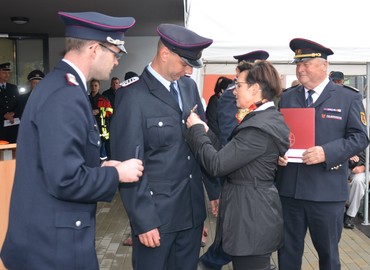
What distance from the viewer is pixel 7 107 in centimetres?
677

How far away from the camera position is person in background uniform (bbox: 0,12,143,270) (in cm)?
168

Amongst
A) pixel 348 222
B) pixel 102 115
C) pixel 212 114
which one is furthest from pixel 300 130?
pixel 102 115

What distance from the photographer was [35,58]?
1078 centimetres

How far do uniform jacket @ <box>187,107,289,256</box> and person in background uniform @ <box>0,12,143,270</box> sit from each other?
59 cm

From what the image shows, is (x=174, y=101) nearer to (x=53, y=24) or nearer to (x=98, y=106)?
(x=98, y=106)

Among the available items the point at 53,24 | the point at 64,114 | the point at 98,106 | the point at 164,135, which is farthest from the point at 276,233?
the point at 53,24

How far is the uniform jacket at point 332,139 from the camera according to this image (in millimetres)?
3049

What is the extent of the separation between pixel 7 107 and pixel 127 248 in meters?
3.47

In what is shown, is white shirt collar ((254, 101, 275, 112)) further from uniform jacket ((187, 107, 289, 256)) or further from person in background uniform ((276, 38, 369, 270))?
person in background uniform ((276, 38, 369, 270))

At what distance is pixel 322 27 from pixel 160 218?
3323 mm

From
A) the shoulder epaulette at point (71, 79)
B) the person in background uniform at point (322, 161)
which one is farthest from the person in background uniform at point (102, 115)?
the shoulder epaulette at point (71, 79)

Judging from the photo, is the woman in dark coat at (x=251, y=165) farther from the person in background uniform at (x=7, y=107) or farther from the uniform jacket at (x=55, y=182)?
the person in background uniform at (x=7, y=107)

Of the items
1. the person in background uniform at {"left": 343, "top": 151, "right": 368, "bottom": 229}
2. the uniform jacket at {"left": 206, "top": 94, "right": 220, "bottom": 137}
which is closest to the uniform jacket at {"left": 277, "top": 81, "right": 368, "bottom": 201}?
the person in background uniform at {"left": 343, "top": 151, "right": 368, "bottom": 229}

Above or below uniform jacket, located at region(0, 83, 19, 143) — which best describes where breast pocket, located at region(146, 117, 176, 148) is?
above
